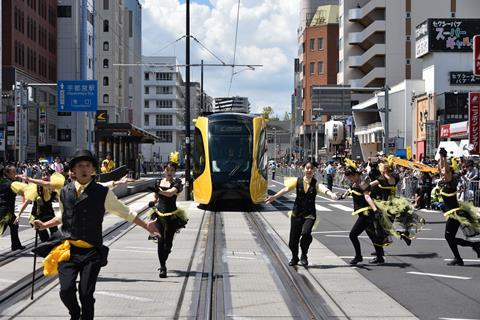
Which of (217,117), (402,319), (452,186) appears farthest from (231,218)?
(402,319)

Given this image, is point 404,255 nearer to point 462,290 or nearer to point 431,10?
point 462,290

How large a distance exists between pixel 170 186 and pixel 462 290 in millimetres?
4375

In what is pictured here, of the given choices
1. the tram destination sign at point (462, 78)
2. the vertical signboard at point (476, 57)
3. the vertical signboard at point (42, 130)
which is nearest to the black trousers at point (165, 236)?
the vertical signboard at point (476, 57)

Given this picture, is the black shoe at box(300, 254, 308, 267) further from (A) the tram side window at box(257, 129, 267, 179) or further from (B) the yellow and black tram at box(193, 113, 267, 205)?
(A) the tram side window at box(257, 129, 267, 179)

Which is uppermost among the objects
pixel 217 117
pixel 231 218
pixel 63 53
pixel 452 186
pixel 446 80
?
pixel 63 53

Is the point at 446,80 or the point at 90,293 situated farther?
the point at 446,80

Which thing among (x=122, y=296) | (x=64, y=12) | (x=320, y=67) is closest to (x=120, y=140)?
(x=64, y=12)

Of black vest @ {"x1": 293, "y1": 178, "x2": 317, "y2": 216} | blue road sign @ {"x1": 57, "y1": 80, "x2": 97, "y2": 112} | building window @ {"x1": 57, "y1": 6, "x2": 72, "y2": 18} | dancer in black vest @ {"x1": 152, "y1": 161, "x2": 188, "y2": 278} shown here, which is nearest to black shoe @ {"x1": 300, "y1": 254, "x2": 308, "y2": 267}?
black vest @ {"x1": 293, "y1": 178, "x2": 317, "y2": 216}

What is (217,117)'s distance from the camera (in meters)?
25.1

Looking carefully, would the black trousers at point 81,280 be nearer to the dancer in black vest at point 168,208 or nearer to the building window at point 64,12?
the dancer in black vest at point 168,208

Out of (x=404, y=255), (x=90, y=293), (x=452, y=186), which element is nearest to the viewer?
(x=90, y=293)

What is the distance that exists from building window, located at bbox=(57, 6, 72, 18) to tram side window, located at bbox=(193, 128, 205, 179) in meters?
61.7

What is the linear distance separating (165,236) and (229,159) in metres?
13.9

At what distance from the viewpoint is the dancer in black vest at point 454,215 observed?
11.6 m
